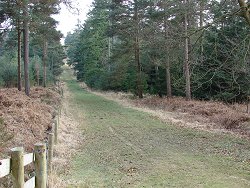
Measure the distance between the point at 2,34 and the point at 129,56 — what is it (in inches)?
555

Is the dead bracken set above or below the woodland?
below

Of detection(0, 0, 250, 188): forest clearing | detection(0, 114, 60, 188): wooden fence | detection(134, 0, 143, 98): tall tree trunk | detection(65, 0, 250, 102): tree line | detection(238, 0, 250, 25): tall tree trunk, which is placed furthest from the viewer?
detection(134, 0, 143, 98): tall tree trunk

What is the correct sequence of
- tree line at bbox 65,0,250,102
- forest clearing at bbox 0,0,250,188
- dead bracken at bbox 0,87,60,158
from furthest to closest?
tree line at bbox 65,0,250,102 → dead bracken at bbox 0,87,60,158 → forest clearing at bbox 0,0,250,188

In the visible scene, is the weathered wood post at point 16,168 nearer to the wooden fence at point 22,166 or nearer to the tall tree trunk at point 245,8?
the wooden fence at point 22,166

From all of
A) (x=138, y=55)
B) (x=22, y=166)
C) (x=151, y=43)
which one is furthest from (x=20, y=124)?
(x=138, y=55)

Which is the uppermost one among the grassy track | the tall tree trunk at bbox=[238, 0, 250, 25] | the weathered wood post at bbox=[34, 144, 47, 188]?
the tall tree trunk at bbox=[238, 0, 250, 25]

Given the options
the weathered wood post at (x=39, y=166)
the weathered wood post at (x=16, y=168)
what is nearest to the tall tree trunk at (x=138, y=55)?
the weathered wood post at (x=39, y=166)

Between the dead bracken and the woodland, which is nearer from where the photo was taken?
the dead bracken

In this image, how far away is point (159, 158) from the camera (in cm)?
1052

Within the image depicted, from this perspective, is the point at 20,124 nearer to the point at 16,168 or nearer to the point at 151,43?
the point at 16,168

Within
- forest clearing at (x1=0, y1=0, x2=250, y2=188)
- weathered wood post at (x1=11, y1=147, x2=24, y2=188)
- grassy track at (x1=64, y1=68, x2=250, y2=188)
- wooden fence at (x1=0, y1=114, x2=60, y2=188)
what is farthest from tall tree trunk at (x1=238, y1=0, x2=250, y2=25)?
weathered wood post at (x1=11, y1=147, x2=24, y2=188)

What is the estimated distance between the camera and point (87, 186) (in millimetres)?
7676

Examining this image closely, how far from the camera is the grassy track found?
26.8ft

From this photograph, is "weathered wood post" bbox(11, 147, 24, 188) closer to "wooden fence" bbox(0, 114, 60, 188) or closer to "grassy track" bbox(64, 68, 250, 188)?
"wooden fence" bbox(0, 114, 60, 188)
